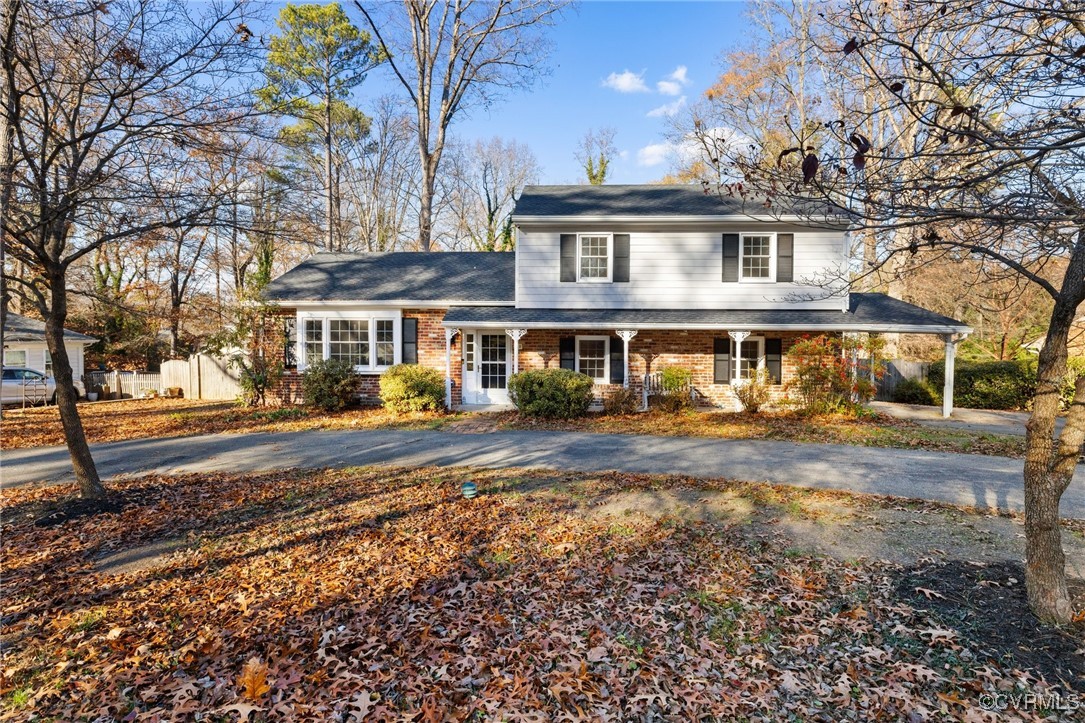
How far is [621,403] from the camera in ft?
43.5

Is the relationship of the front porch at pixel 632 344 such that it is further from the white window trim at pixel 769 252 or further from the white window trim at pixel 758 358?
the white window trim at pixel 769 252

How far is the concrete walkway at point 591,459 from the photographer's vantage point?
283 inches

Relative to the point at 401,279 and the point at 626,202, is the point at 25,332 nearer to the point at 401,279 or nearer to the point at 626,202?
the point at 401,279

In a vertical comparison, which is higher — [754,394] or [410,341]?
[410,341]

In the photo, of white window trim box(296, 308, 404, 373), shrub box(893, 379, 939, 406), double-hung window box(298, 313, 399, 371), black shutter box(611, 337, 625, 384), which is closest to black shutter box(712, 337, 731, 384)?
black shutter box(611, 337, 625, 384)

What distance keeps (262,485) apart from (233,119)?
4562 mm

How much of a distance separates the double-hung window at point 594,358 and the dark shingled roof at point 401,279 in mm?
2464

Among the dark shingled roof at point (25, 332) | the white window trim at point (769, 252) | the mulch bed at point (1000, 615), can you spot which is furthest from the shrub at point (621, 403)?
the dark shingled roof at point (25, 332)

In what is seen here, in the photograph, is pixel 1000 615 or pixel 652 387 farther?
pixel 652 387

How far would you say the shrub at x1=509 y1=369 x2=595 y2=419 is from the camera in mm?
12438

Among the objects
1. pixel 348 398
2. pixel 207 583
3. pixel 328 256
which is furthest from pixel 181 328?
pixel 207 583

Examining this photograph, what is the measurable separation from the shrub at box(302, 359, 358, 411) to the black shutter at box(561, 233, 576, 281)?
6435mm

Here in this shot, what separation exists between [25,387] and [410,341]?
1267 centimetres

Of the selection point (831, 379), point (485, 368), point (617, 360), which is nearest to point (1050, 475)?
point (831, 379)
